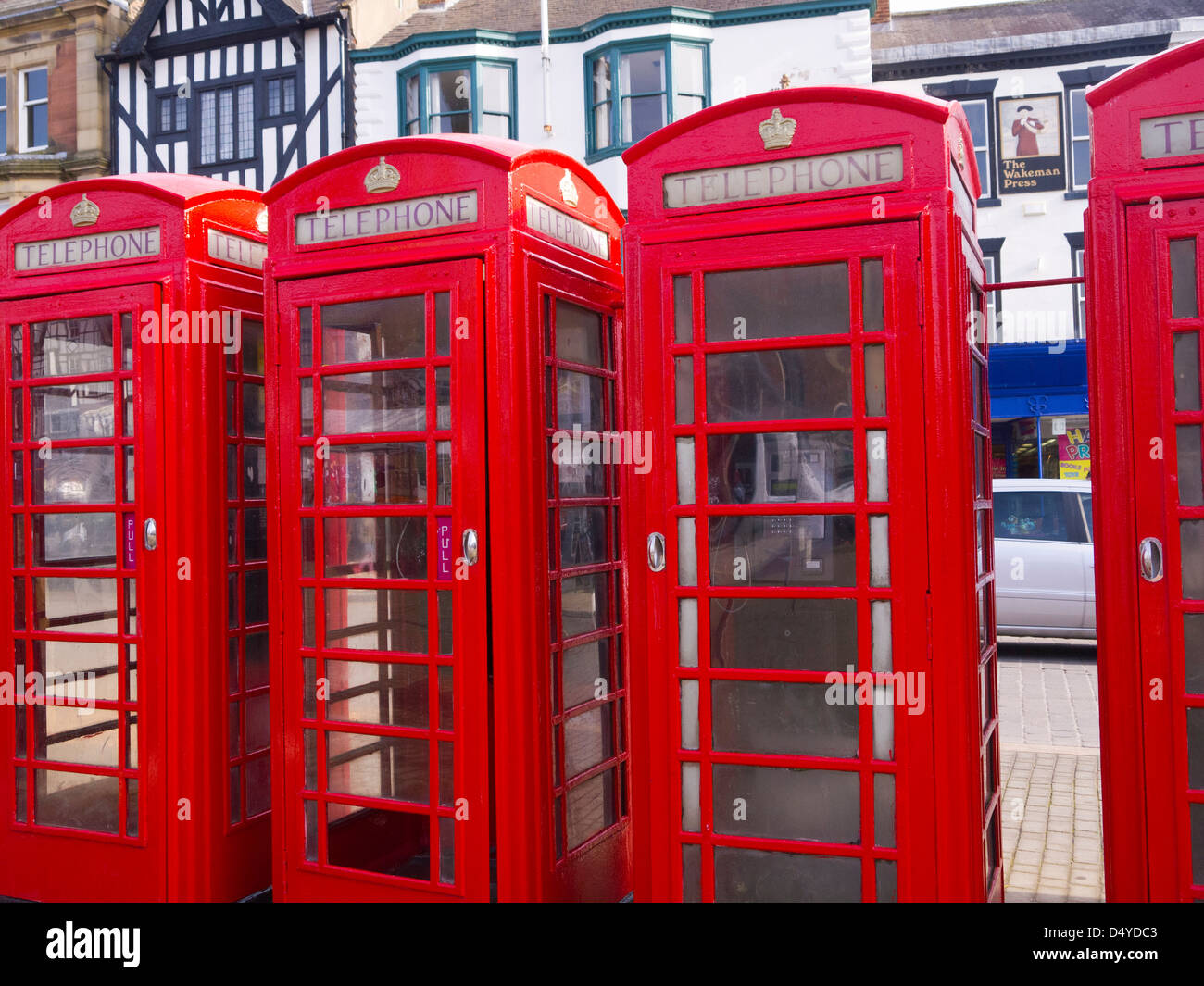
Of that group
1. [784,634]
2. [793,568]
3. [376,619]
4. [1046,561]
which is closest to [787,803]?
[784,634]

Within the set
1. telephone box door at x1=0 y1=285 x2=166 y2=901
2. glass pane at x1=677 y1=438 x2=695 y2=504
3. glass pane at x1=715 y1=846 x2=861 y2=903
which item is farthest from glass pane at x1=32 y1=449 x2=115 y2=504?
glass pane at x1=715 y1=846 x2=861 y2=903

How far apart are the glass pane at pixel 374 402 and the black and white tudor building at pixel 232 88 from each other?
13761mm

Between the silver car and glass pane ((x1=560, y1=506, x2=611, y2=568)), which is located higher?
glass pane ((x1=560, y1=506, x2=611, y2=568))

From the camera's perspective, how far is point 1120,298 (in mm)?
3137

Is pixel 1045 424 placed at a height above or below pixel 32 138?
below

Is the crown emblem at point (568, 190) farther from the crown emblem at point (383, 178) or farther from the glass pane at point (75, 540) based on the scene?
the glass pane at point (75, 540)

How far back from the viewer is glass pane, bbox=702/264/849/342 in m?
3.30

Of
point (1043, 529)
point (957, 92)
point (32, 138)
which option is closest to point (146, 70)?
point (32, 138)

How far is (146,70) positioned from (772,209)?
1739cm

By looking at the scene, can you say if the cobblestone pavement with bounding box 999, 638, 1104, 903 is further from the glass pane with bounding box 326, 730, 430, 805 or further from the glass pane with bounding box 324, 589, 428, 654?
the glass pane with bounding box 324, 589, 428, 654

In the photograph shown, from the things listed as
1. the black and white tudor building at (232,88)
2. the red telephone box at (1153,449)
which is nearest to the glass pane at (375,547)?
the red telephone box at (1153,449)

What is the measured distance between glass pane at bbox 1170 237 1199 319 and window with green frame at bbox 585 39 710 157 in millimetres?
13122

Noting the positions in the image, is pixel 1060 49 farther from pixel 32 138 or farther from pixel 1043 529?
pixel 32 138

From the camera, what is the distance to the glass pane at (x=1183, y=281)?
3088 millimetres
